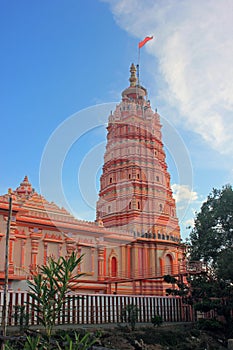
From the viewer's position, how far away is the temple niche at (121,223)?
29734 millimetres

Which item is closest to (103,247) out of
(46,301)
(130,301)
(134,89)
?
(130,301)

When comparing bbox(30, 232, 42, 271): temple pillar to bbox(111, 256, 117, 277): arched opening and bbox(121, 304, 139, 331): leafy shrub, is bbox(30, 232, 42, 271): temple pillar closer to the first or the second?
bbox(111, 256, 117, 277): arched opening

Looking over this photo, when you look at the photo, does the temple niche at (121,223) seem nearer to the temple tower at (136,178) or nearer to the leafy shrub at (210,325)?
the temple tower at (136,178)

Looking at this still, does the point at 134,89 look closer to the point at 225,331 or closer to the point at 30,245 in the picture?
the point at 30,245

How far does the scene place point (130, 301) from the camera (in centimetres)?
2472

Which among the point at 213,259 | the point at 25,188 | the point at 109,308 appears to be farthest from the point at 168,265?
the point at 25,188

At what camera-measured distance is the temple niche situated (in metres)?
29.7

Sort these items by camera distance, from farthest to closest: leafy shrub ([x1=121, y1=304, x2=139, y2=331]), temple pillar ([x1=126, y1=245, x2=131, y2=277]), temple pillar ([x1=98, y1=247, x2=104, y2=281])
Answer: temple pillar ([x1=126, y1=245, x2=131, y2=277]) < temple pillar ([x1=98, y1=247, x2=104, y2=281]) < leafy shrub ([x1=121, y1=304, x2=139, y2=331])

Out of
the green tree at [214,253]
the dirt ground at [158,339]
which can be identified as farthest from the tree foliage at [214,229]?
the dirt ground at [158,339]

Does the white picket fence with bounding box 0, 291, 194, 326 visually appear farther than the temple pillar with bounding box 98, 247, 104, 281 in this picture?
No

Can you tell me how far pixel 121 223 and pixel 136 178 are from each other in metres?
4.97

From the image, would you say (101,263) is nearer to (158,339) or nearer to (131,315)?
(131,315)

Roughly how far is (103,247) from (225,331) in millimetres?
14325

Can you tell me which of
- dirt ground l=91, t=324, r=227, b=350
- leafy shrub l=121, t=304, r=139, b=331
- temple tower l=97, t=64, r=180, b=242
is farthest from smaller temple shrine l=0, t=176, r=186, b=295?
dirt ground l=91, t=324, r=227, b=350
